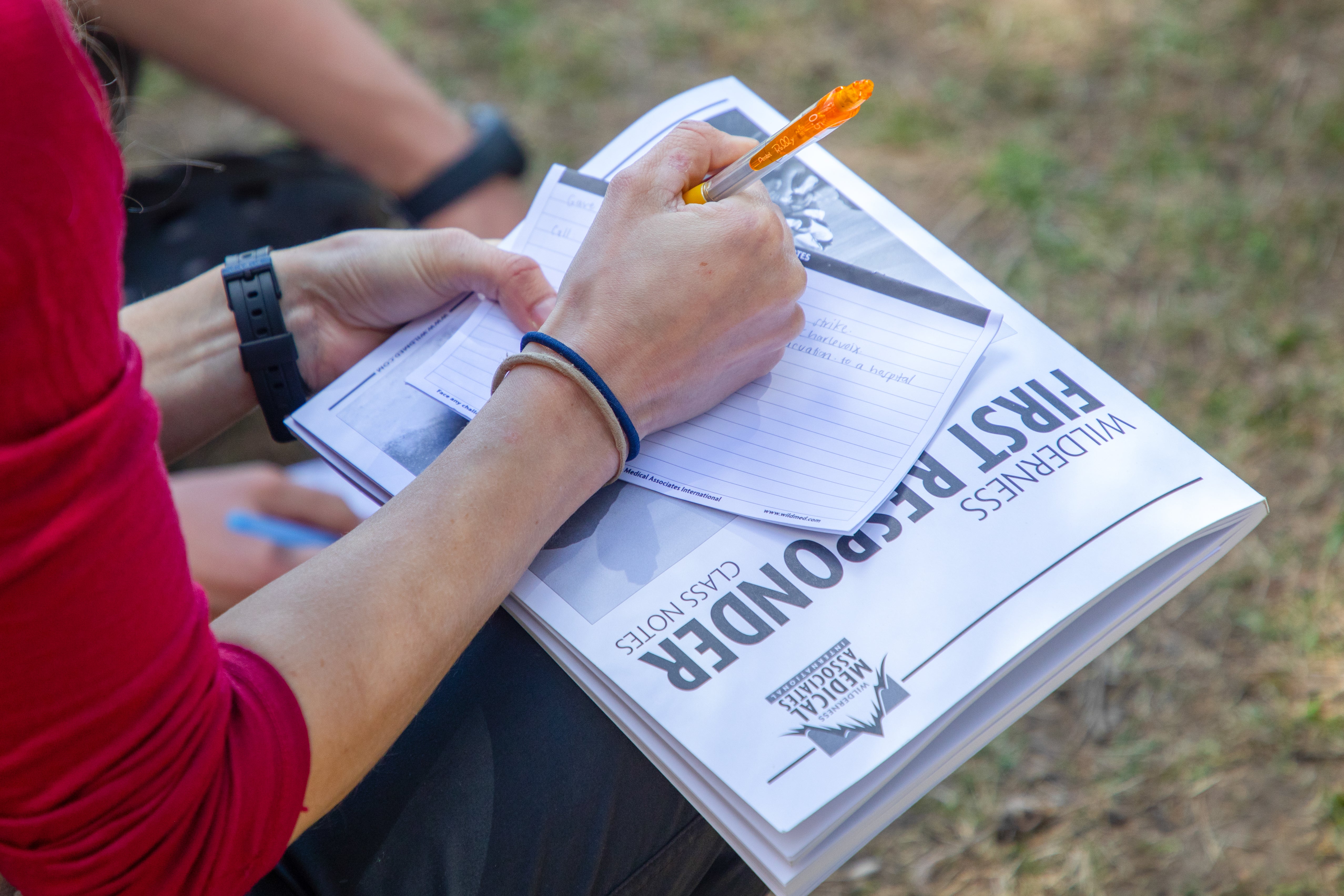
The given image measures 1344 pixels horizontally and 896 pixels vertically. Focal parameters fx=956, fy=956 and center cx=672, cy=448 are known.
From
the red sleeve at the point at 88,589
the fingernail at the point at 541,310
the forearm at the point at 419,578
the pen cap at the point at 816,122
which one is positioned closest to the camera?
the red sleeve at the point at 88,589

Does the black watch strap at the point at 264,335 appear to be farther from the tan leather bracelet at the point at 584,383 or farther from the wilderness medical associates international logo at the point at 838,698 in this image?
the wilderness medical associates international logo at the point at 838,698

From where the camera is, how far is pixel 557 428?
0.68 m

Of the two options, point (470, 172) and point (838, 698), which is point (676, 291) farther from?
point (470, 172)

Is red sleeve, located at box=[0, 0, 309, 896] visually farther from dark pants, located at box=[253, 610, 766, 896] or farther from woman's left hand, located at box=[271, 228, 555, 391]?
woman's left hand, located at box=[271, 228, 555, 391]

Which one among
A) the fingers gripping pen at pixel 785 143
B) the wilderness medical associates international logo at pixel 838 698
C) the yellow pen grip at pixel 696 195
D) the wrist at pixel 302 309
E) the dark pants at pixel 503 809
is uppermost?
the fingers gripping pen at pixel 785 143

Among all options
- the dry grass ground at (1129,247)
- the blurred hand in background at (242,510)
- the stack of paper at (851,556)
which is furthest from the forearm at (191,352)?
the dry grass ground at (1129,247)

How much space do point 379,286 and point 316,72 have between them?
2.04 feet

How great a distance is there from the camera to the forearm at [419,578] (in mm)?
583

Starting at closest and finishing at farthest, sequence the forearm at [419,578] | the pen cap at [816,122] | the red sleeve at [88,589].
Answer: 1. the red sleeve at [88,589]
2. the forearm at [419,578]
3. the pen cap at [816,122]

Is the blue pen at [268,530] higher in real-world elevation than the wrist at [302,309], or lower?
lower

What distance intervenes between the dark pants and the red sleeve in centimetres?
12

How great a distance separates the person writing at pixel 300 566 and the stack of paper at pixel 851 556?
0.18ft

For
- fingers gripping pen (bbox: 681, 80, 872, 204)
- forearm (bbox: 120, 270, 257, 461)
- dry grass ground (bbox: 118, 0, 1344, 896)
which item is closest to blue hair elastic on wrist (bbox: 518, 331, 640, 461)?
fingers gripping pen (bbox: 681, 80, 872, 204)

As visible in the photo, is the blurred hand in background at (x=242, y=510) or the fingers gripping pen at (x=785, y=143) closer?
the fingers gripping pen at (x=785, y=143)
